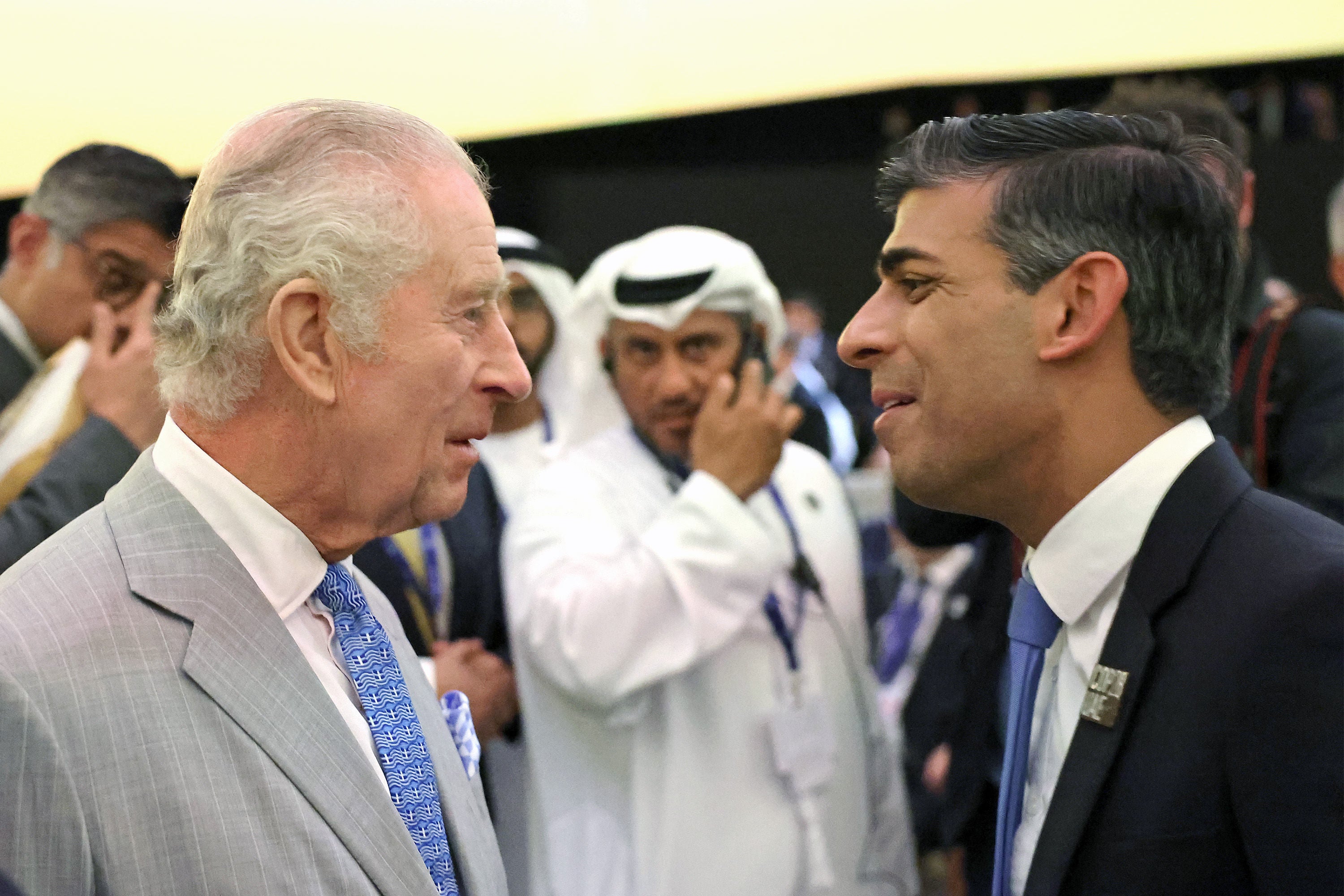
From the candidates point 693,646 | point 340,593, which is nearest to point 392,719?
point 340,593

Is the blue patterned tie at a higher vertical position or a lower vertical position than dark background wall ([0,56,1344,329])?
higher

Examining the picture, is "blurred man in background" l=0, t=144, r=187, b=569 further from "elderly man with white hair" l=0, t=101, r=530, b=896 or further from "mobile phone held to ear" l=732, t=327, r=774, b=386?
"mobile phone held to ear" l=732, t=327, r=774, b=386

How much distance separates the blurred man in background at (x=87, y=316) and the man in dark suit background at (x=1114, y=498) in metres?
1.44

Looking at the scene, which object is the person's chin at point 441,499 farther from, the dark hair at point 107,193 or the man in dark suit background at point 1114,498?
the dark hair at point 107,193

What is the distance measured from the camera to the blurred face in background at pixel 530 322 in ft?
12.7

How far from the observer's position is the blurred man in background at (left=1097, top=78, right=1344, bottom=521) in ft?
8.81

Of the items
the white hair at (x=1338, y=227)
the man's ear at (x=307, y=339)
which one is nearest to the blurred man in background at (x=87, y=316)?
the man's ear at (x=307, y=339)

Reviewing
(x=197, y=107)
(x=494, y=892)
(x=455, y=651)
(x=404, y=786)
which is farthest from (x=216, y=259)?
(x=197, y=107)

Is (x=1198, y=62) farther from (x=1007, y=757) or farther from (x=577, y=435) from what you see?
(x=1007, y=757)

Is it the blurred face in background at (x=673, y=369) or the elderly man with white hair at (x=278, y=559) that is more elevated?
the elderly man with white hair at (x=278, y=559)

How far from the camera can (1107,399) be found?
174 cm

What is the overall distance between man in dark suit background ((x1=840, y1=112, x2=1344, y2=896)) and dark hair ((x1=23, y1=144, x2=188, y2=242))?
1536 mm

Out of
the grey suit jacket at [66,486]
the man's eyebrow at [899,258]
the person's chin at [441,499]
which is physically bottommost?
Answer: the grey suit jacket at [66,486]

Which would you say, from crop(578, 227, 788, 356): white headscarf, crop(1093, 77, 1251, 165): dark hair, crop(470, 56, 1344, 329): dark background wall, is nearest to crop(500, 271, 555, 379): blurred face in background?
crop(578, 227, 788, 356): white headscarf
